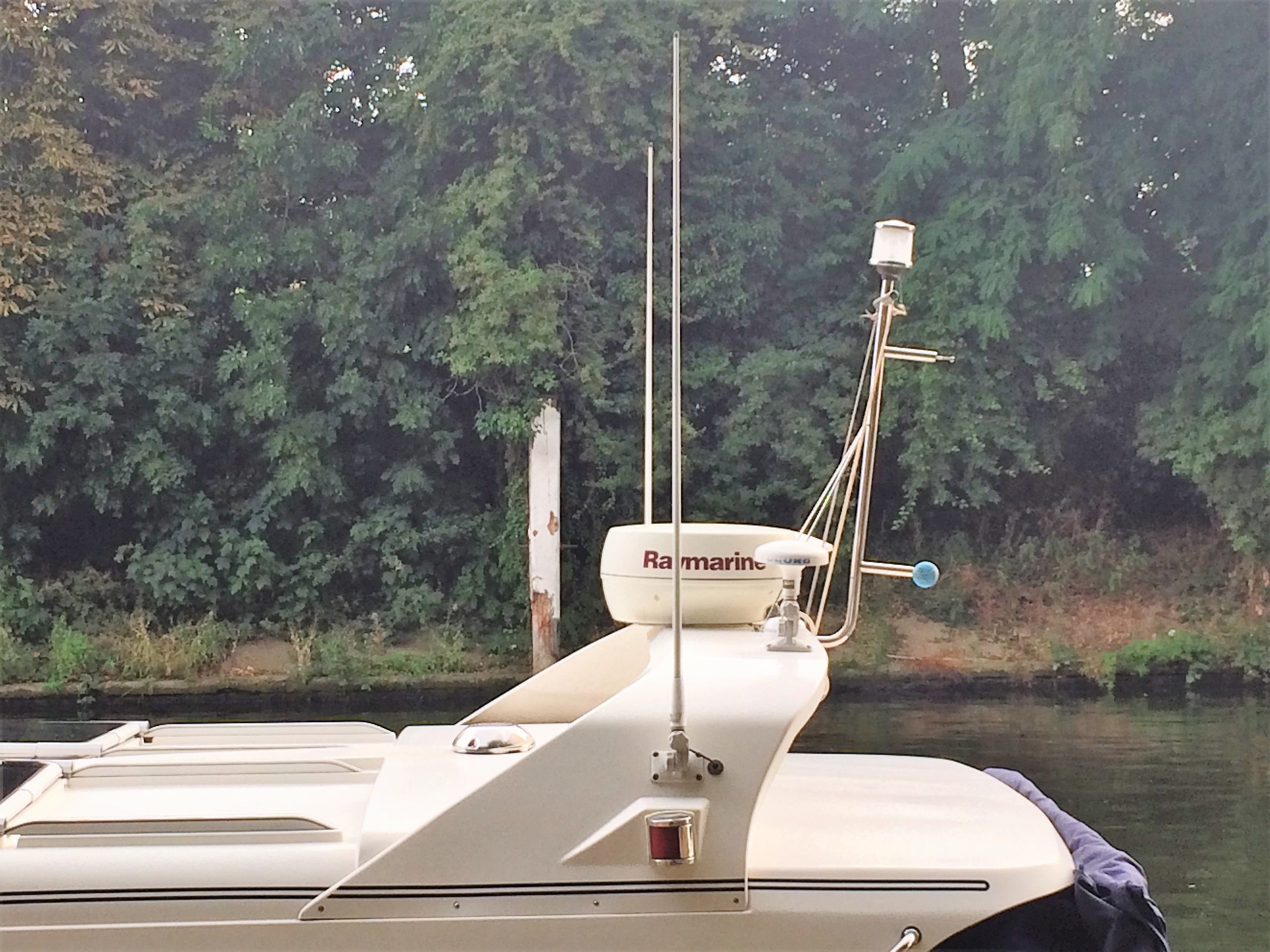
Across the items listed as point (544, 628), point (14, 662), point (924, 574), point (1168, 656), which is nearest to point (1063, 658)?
point (1168, 656)

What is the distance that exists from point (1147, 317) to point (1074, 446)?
0.41 meters

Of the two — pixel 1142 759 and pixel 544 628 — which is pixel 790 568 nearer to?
pixel 544 628

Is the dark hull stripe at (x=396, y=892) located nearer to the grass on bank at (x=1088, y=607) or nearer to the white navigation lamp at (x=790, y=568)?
the white navigation lamp at (x=790, y=568)

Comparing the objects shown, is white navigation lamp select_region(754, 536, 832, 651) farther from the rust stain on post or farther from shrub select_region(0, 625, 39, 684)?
shrub select_region(0, 625, 39, 684)

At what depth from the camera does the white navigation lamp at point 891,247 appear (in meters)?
1.92

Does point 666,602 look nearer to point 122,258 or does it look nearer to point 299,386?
point 299,386

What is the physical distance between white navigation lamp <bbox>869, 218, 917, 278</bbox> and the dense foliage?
125cm

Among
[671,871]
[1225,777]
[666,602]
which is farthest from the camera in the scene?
[1225,777]

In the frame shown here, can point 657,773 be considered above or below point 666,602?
below

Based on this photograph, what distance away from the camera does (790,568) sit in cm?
161

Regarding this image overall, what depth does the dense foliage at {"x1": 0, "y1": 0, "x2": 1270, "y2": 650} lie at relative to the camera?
3232 millimetres

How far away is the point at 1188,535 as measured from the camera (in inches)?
132

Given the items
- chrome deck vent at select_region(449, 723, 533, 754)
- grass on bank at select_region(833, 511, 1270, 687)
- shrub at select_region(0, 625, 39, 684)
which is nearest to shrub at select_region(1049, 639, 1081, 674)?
grass on bank at select_region(833, 511, 1270, 687)

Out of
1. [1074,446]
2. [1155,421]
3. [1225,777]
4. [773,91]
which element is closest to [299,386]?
[773,91]
